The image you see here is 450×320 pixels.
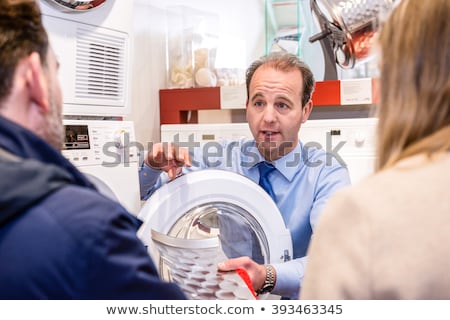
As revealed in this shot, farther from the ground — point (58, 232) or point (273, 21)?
point (273, 21)

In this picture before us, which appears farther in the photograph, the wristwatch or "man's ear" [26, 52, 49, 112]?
the wristwatch

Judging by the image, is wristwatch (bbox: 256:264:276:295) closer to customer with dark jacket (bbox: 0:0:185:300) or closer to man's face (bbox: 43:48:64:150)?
customer with dark jacket (bbox: 0:0:185:300)

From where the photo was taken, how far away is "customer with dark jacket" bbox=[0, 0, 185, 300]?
762 millimetres

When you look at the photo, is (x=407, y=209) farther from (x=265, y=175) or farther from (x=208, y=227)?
(x=265, y=175)

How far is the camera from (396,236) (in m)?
0.72

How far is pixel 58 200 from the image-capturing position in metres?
0.79

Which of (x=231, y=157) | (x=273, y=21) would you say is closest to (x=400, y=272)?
(x=231, y=157)

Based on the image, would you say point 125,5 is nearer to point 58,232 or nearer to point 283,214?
point 283,214

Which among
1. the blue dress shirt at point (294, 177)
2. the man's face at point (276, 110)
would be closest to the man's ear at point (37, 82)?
the blue dress shirt at point (294, 177)

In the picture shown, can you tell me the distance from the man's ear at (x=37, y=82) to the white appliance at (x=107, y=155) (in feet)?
3.10

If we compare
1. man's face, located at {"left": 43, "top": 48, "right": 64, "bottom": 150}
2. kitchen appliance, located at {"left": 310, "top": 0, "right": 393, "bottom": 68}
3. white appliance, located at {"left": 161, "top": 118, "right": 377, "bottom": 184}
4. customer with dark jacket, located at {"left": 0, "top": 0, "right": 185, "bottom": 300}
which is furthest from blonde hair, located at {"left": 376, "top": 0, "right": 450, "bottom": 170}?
white appliance, located at {"left": 161, "top": 118, "right": 377, "bottom": 184}

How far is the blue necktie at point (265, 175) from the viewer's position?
2.22 metres

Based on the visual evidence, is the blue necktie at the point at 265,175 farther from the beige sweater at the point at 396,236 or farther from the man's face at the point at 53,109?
the beige sweater at the point at 396,236

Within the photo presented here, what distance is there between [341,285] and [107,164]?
1399 mm
